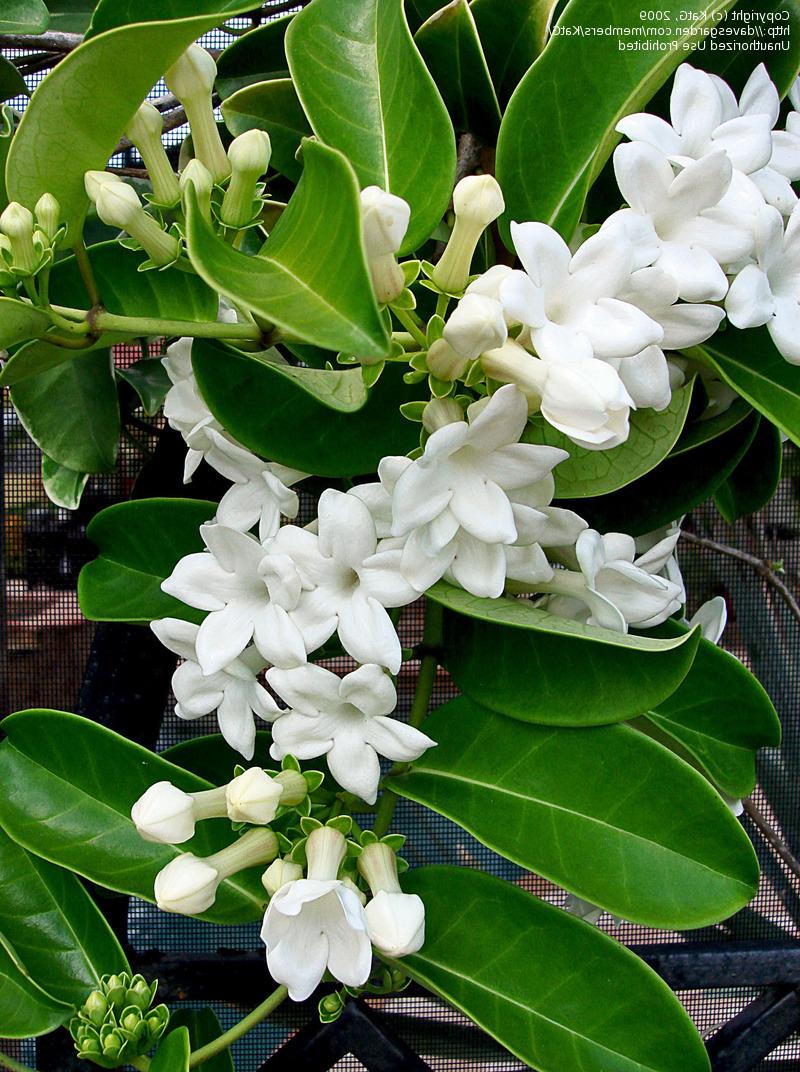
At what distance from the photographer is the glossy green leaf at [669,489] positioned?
62 cm

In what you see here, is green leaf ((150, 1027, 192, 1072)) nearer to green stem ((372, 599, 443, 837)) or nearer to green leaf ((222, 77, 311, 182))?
green stem ((372, 599, 443, 837))

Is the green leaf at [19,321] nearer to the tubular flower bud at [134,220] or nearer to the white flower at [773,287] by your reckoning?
the tubular flower bud at [134,220]

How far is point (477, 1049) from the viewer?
0.89m

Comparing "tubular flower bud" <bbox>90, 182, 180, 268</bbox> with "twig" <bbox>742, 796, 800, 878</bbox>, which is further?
"twig" <bbox>742, 796, 800, 878</bbox>

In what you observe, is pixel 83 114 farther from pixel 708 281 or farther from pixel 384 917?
pixel 384 917

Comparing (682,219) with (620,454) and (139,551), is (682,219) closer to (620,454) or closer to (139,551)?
(620,454)

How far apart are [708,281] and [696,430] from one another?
0.15 meters

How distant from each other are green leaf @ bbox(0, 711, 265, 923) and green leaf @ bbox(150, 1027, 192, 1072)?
0.23 feet

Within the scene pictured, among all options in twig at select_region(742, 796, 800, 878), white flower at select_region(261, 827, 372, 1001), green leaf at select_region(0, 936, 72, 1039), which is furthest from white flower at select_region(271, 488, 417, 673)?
twig at select_region(742, 796, 800, 878)

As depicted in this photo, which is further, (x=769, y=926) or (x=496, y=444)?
(x=769, y=926)

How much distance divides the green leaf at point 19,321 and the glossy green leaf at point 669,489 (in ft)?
1.17

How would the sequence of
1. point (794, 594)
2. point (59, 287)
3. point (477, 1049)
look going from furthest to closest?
1. point (794, 594)
2. point (477, 1049)
3. point (59, 287)

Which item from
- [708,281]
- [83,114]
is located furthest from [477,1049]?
[83,114]

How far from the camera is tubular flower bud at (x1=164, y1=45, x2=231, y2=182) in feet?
1.79
